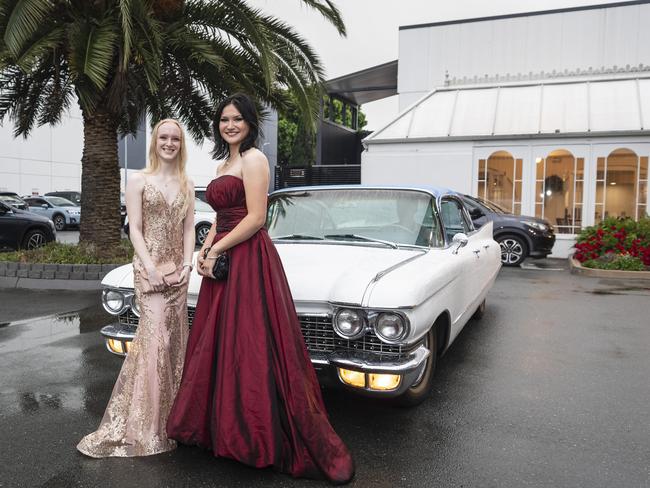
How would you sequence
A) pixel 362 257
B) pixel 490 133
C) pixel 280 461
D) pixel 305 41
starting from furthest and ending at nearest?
pixel 490 133 → pixel 305 41 → pixel 362 257 → pixel 280 461

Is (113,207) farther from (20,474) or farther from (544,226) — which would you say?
(544,226)

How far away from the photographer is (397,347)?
3.18 meters

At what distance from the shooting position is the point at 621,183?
48.0ft

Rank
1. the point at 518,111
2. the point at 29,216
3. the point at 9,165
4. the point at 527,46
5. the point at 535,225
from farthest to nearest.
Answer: the point at 9,165, the point at 527,46, the point at 518,111, the point at 535,225, the point at 29,216

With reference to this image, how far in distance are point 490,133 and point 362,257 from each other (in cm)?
1299

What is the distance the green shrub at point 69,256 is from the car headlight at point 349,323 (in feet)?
22.7

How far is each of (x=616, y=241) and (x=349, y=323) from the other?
10.6 metres

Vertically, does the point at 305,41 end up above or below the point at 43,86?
above

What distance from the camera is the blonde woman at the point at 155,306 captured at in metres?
3.20

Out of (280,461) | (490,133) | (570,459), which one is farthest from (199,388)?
(490,133)

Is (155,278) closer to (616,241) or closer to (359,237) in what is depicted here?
(359,237)

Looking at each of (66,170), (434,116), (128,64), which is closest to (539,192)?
(434,116)

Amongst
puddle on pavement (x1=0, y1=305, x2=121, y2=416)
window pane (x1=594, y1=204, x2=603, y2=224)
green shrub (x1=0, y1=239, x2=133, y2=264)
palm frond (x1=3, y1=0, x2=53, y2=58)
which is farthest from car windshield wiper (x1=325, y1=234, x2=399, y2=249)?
window pane (x1=594, y1=204, x2=603, y2=224)

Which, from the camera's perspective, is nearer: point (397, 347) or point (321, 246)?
point (397, 347)
